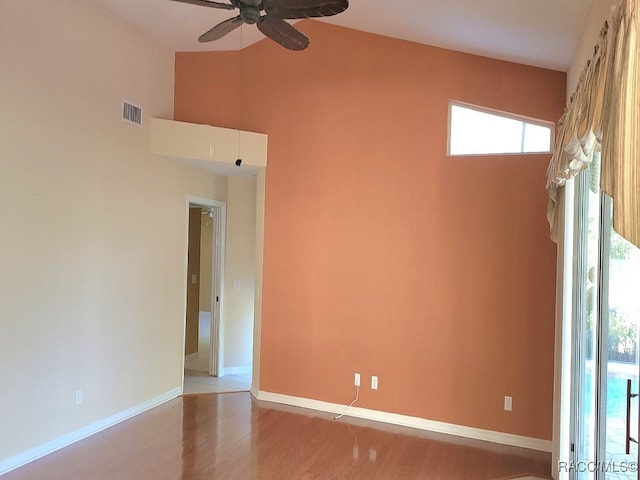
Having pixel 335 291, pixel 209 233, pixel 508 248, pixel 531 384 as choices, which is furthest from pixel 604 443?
pixel 209 233

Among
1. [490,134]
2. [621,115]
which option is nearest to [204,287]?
[490,134]

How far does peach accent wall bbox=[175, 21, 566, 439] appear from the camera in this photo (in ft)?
12.4

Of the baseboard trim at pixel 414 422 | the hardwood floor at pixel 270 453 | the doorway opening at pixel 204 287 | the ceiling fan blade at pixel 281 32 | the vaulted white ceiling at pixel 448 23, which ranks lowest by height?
the hardwood floor at pixel 270 453

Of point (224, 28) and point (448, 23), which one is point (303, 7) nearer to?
point (224, 28)

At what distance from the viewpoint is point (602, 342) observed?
83.4 inches

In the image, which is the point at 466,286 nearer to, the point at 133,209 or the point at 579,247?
the point at 579,247

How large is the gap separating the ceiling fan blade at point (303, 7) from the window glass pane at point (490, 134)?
2.17m

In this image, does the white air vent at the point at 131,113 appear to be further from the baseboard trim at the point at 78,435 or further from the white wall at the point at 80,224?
the baseboard trim at the point at 78,435

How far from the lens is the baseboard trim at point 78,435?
124 inches

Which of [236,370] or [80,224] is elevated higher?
[80,224]

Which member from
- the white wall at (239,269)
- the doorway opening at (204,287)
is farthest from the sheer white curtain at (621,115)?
the white wall at (239,269)

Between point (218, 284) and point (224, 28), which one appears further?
point (218, 284)

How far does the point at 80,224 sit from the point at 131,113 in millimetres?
1204

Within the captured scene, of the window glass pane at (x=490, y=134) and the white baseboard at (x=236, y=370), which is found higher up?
the window glass pane at (x=490, y=134)
